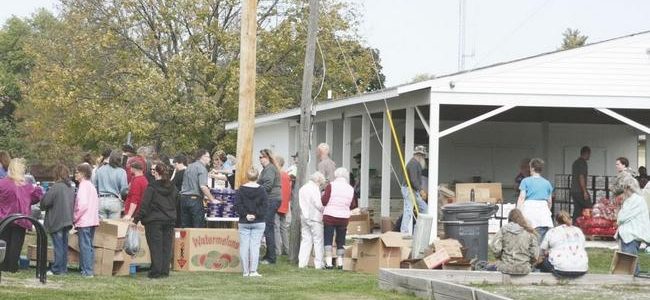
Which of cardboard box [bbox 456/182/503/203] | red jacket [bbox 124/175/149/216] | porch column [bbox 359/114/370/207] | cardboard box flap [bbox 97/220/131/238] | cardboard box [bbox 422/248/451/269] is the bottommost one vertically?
cardboard box [bbox 422/248/451/269]

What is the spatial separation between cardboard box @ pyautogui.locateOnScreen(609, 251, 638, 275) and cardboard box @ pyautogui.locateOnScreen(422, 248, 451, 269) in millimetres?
2226

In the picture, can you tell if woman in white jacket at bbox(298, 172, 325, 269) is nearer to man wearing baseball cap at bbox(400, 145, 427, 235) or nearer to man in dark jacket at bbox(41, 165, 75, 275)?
man wearing baseball cap at bbox(400, 145, 427, 235)

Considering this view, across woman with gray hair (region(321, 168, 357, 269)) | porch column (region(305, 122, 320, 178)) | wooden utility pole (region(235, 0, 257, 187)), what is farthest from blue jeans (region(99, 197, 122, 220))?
porch column (region(305, 122, 320, 178))

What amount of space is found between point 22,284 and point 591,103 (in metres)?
12.1

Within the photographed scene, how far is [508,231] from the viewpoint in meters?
14.7

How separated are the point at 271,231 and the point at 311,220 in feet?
2.37

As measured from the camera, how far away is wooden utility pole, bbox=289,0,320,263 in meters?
18.5

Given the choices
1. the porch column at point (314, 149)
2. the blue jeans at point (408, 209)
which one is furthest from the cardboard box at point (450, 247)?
the porch column at point (314, 149)

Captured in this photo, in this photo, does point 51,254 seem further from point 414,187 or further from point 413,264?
point 414,187

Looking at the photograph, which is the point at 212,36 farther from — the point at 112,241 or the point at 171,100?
the point at 112,241

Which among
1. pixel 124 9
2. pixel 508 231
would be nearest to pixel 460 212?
pixel 508 231

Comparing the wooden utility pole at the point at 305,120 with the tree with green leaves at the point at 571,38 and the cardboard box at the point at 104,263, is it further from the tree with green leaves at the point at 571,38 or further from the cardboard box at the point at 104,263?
the tree with green leaves at the point at 571,38

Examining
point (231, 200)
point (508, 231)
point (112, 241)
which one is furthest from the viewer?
point (231, 200)

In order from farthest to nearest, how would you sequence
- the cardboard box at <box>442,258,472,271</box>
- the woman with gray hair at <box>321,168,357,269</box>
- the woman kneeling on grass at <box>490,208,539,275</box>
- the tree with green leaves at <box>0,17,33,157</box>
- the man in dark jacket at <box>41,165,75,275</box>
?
1. the tree with green leaves at <box>0,17,33,157</box>
2. the woman with gray hair at <box>321,168,357,269</box>
3. the cardboard box at <box>442,258,472,271</box>
4. the man in dark jacket at <box>41,165,75,275</box>
5. the woman kneeling on grass at <box>490,208,539,275</box>
